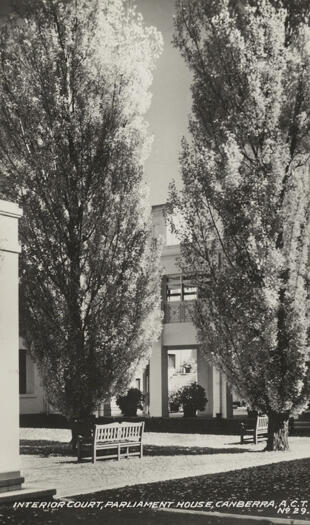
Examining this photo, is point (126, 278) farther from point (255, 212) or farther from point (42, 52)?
point (42, 52)

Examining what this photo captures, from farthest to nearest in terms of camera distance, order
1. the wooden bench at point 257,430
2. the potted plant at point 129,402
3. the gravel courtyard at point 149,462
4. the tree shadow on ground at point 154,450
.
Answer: the potted plant at point 129,402, the wooden bench at point 257,430, the tree shadow on ground at point 154,450, the gravel courtyard at point 149,462

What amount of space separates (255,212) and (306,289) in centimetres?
203

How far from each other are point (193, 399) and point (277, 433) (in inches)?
442

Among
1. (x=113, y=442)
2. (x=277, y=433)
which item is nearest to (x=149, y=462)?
(x=113, y=442)

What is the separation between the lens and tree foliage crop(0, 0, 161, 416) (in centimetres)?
1630

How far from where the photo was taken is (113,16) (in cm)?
1716

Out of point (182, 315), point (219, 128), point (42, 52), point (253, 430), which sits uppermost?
point (42, 52)

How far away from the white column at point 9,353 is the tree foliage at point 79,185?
6630 millimetres

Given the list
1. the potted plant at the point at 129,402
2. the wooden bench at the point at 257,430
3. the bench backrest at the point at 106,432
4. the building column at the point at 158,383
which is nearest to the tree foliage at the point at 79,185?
the bench backrest at the point at 106,432

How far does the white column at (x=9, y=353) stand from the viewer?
30.0ft

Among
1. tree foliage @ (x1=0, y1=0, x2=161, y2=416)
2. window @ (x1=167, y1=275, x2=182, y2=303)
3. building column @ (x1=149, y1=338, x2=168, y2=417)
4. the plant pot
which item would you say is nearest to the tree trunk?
tree foliage @ (x1=0, y1=0, x2=161, y2=416)

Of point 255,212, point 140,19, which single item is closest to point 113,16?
point 140,19

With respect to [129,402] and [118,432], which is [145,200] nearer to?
[118,432]

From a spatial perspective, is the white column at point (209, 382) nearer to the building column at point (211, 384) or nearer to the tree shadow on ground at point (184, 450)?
the building column at point (211, 384)
